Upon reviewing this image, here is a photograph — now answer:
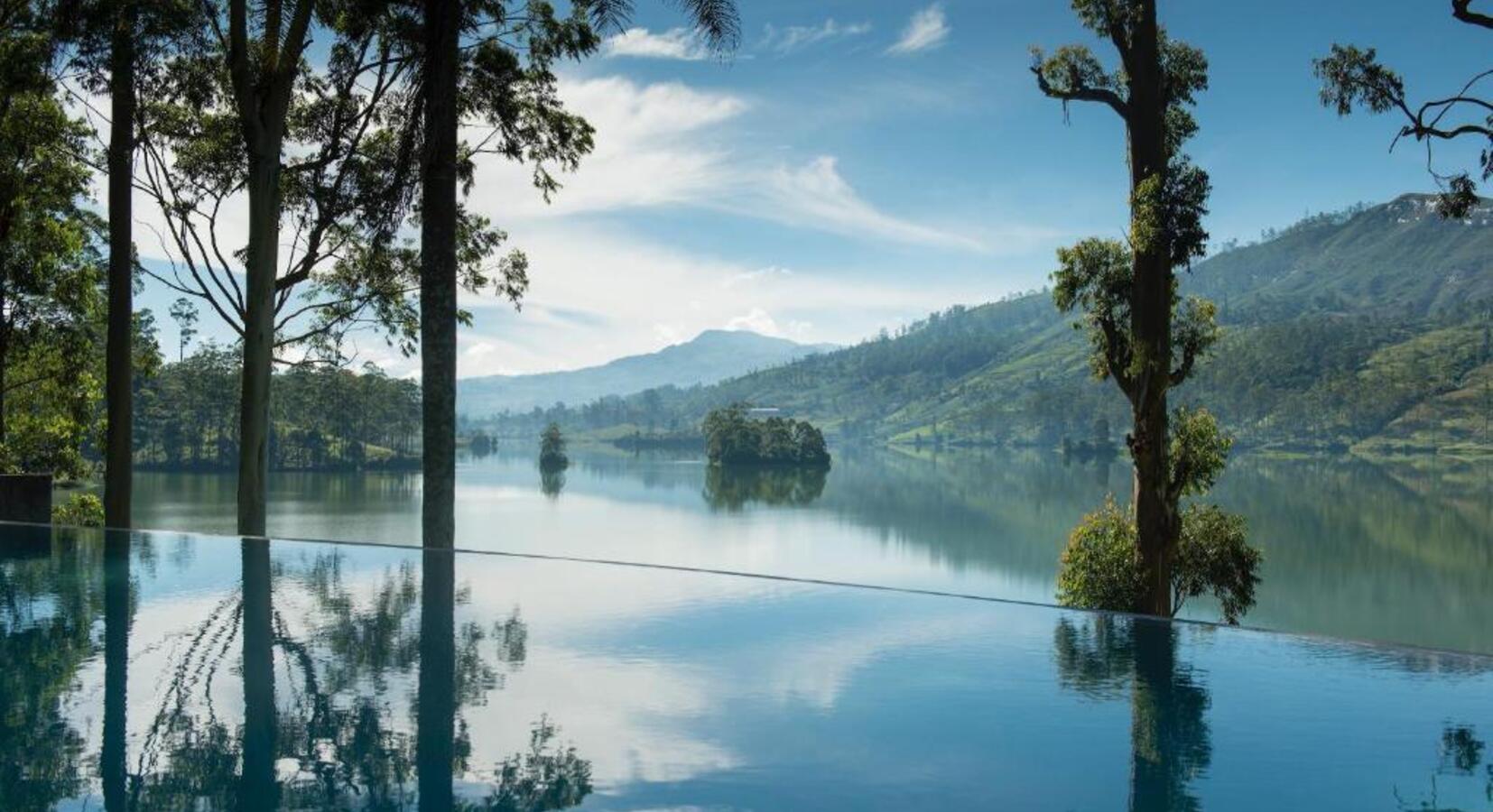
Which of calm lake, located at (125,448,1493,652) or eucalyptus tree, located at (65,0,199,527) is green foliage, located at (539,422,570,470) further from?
eucalyptus tree, located at (65,0,199,527)

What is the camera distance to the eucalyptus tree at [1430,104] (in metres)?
9.45

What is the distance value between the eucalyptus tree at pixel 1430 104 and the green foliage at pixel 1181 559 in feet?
19.7

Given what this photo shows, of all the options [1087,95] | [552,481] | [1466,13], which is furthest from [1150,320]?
[552,481]

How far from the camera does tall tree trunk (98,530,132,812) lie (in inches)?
124

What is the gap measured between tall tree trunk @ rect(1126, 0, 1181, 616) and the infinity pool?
861 centimetres

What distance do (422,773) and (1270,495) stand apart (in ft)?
245

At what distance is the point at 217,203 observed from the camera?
13.3 meters

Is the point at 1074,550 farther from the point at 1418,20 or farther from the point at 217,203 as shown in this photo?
the point at 1418,20

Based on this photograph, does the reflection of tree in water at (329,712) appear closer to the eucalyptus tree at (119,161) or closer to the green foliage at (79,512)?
the eucalyptus tree at (119,161)

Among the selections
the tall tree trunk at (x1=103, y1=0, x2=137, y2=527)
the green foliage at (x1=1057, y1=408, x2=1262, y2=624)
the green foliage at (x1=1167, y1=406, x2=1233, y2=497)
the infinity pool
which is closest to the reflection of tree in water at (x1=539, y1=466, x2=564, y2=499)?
the green foliage at (x1=1057, y1=408, x2=1262, y2=624)

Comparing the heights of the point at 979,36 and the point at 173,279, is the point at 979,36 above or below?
above

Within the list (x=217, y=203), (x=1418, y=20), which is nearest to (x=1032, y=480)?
(x=1418, y=20)

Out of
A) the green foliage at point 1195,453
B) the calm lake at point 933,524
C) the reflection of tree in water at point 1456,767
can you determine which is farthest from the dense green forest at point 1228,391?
the reflection of tree in water at point 1456,767

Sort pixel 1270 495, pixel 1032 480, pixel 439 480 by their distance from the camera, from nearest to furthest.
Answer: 1. pixel 439 480
2. pixel 1270 495
3. pixel 1032 480
